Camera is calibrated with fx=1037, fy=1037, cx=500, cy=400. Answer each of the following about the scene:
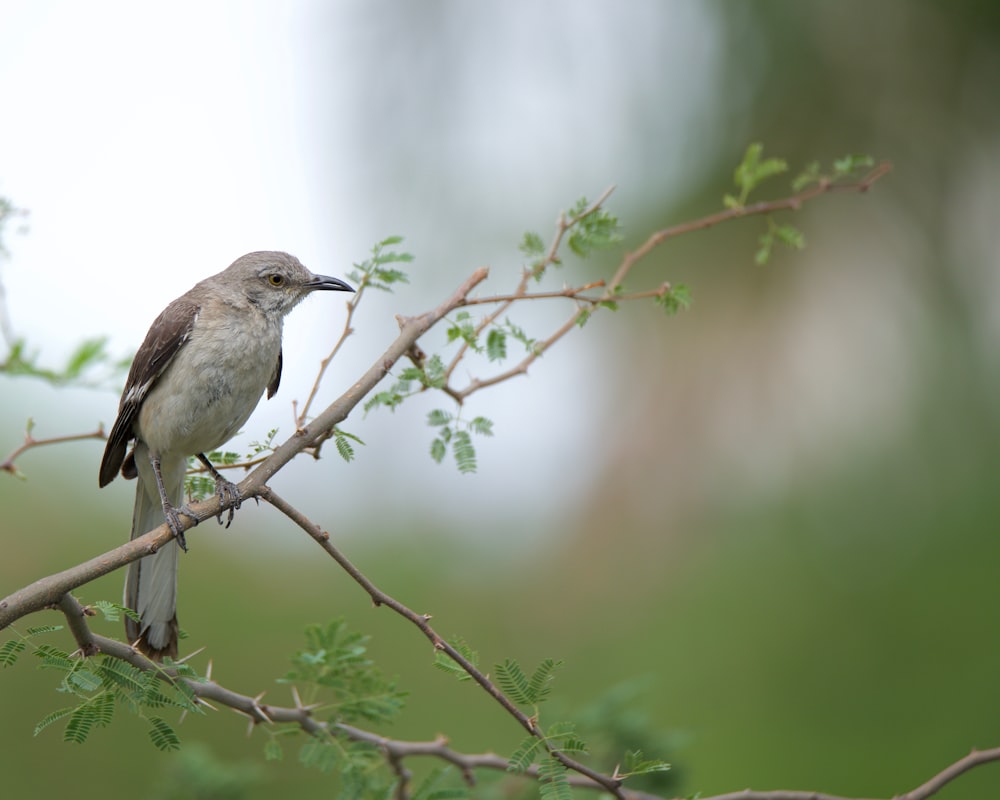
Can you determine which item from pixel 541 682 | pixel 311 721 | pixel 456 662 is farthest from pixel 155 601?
pixel 541 682

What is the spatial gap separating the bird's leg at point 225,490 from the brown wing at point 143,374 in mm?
347

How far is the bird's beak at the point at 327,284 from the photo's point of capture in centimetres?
475

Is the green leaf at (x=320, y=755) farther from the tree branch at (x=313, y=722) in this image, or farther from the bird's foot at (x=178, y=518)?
the bird's foot at (x=178, y=518)

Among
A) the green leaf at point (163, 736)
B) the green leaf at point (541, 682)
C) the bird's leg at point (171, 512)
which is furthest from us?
the bird's leg at point (171, 512)

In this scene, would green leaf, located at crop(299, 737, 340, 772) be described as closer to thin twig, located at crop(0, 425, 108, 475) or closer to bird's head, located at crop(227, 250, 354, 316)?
thin twig, located at crop(0, 425, 108, 475)

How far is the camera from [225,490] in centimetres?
360

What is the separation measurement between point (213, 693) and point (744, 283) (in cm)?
784

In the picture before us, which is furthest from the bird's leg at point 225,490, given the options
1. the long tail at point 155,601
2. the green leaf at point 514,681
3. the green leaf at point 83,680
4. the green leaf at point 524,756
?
the green leaf at point 524,756

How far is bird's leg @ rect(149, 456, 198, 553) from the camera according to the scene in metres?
3.36

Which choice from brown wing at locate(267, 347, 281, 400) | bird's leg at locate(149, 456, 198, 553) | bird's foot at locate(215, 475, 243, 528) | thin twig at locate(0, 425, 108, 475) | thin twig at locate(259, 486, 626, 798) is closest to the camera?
thin twig at locate(259, 486, 626, 798)

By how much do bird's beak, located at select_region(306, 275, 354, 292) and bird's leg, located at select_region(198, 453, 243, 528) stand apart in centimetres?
96

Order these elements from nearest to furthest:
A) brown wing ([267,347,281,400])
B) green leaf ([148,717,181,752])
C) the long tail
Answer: green leaf ([148,717,181,752]) < the long tail < brown wing ([267,347,281,400])

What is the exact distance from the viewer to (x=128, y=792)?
606 centimetres

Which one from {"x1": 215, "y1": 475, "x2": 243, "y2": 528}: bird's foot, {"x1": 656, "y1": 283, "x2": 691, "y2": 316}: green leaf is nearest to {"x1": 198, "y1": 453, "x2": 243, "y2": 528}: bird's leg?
{"x1": 215, "y1": 475, "x2": 243, "y2": 528}: bird's foot
